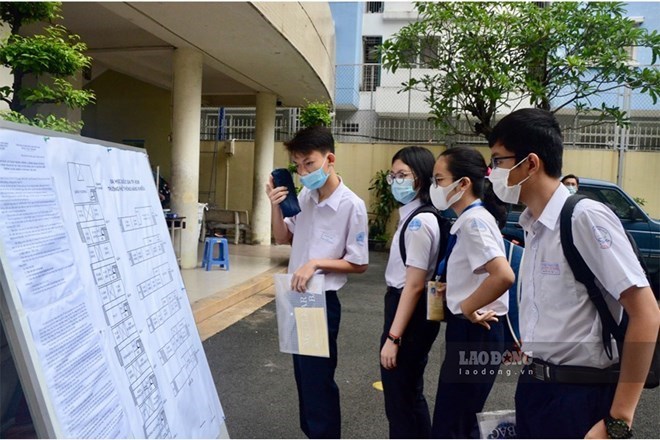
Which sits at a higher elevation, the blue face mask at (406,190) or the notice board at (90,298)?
the blue face mask at (406,190)

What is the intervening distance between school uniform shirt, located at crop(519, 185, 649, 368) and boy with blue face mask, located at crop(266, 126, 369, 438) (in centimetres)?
93

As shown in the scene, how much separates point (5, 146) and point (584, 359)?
1.59 meters

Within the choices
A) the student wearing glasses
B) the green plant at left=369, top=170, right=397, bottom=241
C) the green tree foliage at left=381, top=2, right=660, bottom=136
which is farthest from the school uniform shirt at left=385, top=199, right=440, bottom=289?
the green plant at left=369, top=170, right=397, bottom=241

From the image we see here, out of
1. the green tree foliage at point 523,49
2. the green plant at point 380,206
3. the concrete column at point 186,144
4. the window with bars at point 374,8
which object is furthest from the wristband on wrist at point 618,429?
the window with bars at point 374,8

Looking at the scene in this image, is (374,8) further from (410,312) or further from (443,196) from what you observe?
(410,312)

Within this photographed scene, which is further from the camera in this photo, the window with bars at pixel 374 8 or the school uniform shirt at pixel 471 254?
the window with bars at pixel 374 8

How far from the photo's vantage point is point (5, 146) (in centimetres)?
119

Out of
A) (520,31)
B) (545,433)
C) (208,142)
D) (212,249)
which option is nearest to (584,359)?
(545,433)

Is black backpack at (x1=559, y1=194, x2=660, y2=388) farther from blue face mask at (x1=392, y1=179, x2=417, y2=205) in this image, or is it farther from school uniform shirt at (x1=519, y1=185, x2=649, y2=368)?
blue face mask at (x1=392, y1=179, x2=417, y2=205)

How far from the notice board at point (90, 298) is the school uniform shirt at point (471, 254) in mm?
1065

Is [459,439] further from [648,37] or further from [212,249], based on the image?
[648,37]

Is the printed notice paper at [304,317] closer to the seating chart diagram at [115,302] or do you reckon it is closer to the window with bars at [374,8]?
the seating chart diagram at [115,302]

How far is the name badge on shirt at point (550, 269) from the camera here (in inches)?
54.7

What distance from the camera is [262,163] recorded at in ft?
32.8
